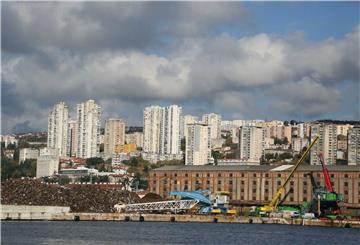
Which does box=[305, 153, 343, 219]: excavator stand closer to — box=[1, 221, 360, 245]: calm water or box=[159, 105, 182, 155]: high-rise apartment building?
box=[1, 221, 360, 245]: calm water

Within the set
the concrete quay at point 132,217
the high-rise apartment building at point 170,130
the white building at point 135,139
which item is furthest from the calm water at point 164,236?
the white building at point 135,139

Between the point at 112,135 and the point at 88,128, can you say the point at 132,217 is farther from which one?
the point at 112,135

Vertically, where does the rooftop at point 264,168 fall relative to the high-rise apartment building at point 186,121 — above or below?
below

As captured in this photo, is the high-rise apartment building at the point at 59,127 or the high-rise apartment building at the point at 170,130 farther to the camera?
the high-rise apartment building at the point at 59,127

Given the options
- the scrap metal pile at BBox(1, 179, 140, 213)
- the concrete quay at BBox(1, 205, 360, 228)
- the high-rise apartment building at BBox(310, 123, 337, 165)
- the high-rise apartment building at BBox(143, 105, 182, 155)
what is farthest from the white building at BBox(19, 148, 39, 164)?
the concrete quay at BBox(1, 205, 360, 228)

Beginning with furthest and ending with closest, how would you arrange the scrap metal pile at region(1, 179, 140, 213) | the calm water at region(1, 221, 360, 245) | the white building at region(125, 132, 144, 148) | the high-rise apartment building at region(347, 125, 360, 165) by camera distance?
the white building at region(125, 132, 144, 148) < the high-rise apartment building at region(347, 125, 360, 165) < the scrap metal pile at region(1, 179, 140, 213) < the calm water at region(1, 221, 360, 245)

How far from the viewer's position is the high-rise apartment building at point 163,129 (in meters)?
145

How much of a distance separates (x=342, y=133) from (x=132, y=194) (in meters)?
74.4

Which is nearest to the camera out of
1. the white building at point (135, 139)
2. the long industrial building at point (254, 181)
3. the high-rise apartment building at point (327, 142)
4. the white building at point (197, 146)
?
the long industrial building at point (254, 181)

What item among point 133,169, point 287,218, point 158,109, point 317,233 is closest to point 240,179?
point 287,218

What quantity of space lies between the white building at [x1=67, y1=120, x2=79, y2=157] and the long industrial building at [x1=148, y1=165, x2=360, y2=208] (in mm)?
65163

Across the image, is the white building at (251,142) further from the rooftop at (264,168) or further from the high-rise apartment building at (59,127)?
the rooftop at (264,168)

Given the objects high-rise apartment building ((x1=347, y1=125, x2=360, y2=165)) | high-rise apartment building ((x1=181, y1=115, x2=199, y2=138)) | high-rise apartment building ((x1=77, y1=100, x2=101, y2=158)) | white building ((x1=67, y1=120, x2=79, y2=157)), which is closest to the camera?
high-rise apartment building ((x1=347, y1=125, x2=360, y2=165))

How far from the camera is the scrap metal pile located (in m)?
74.0
